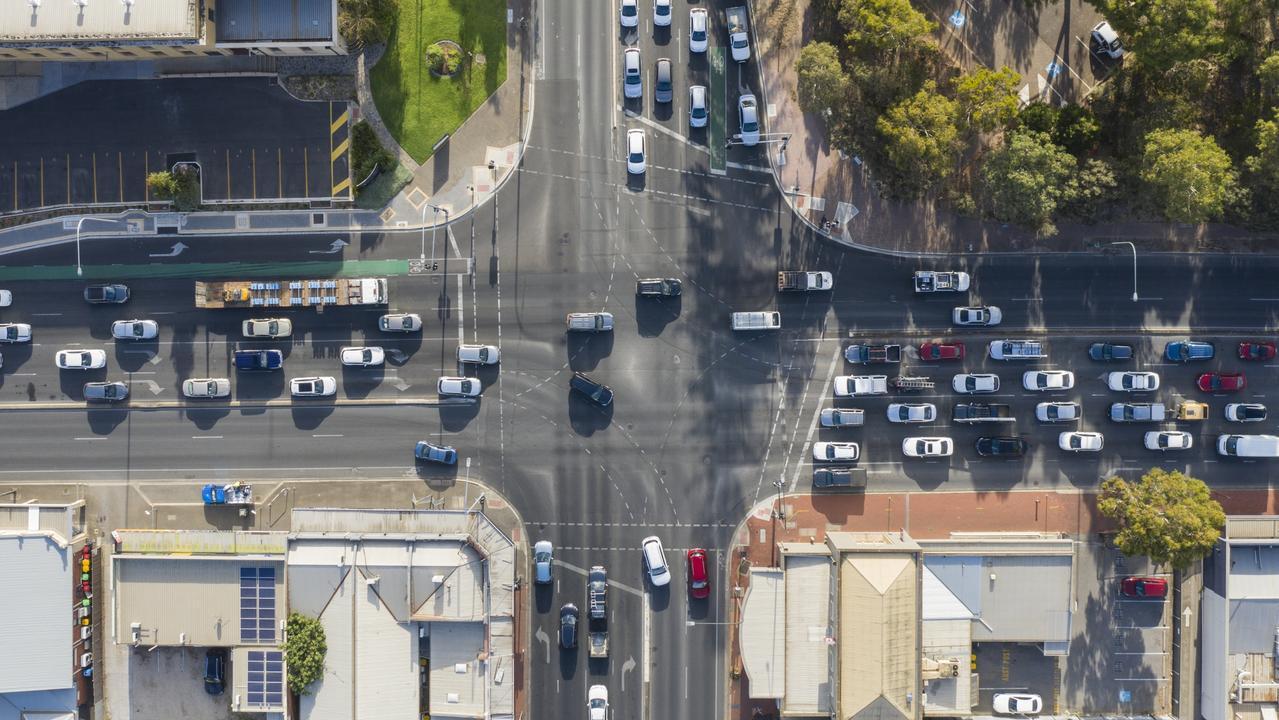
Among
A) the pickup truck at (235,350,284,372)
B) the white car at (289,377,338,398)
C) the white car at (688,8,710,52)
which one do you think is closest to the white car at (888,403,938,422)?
the white car at (688,8,710,52)

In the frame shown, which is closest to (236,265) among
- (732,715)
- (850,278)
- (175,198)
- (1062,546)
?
(175,198)

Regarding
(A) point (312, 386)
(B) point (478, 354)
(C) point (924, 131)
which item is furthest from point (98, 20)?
(C) point (924, 131)

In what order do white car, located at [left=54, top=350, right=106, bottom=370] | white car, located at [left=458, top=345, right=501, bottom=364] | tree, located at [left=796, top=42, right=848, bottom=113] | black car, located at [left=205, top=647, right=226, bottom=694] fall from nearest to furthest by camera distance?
tree, located at [left=796, top=42, right=848, bottom=113]
black car, located at [left=205, top=647, right=226, bottom=694]
white car, located at [left=458, top=345, right=501, bottom=364]
white car, located at [left=54, top=350, right=106, bottom=370]

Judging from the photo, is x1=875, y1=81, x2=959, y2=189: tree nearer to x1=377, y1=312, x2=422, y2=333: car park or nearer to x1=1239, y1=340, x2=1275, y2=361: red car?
x1=1239, y1=340, x2=1275, y2=361: red car

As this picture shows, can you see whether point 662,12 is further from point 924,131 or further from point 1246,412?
point 1246,412

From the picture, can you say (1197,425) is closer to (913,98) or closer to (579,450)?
(913,98)
